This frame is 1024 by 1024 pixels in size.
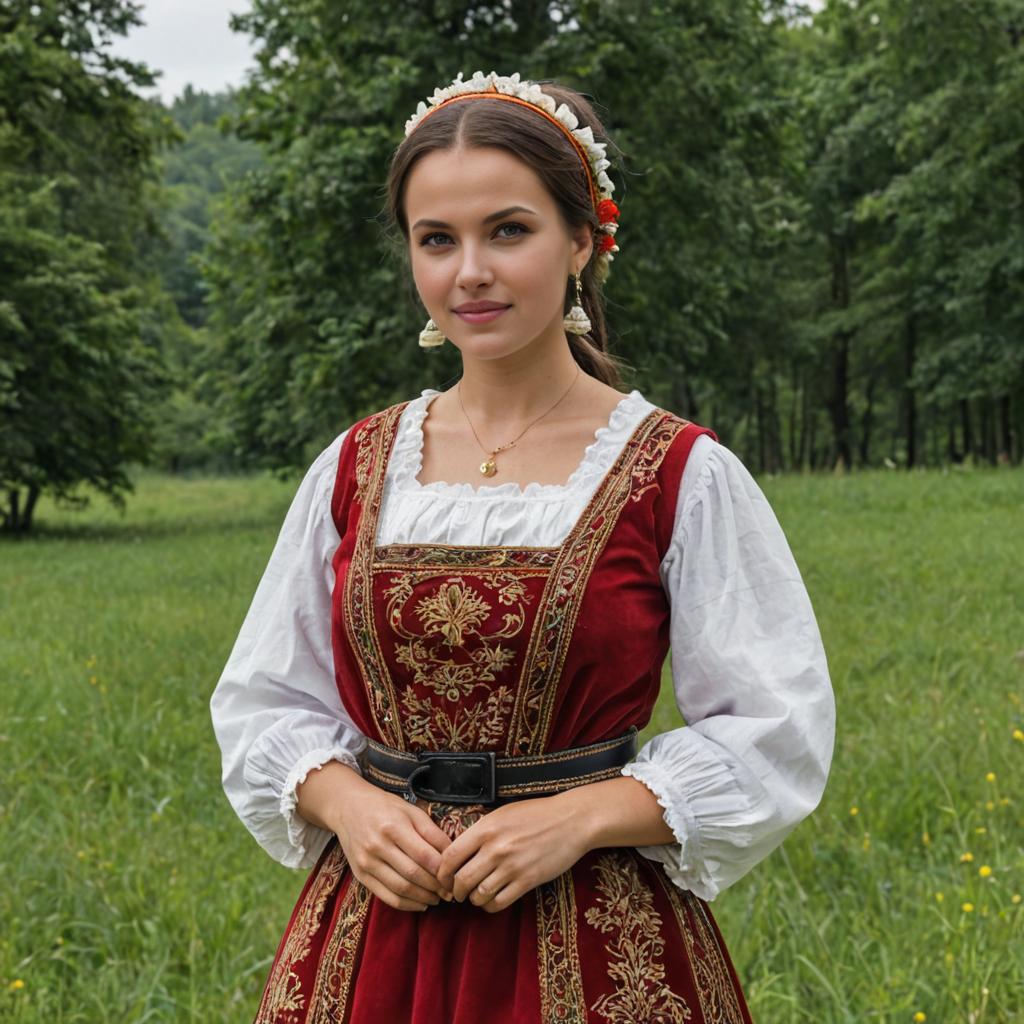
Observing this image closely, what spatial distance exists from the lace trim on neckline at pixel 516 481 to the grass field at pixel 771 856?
5.73ft

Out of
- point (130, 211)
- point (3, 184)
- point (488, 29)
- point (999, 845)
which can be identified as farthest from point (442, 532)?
point (130, 211)

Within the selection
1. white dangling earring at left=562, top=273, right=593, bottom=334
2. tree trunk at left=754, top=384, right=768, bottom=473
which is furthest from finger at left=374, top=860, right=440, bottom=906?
tree trunk at left=754, top=384, right=768, bottom=473

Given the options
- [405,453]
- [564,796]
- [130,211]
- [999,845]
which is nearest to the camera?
[564,796]

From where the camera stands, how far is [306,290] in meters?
13.1

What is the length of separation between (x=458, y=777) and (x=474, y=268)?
63 centimetres

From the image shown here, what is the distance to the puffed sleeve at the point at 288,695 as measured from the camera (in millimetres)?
1688

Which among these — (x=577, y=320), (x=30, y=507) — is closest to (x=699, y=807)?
(x=577, y=320)

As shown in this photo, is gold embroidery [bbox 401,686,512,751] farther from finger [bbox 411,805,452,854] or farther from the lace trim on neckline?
the lace trim on neckline

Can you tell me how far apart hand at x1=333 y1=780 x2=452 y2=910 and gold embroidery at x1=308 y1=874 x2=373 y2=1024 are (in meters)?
0.07

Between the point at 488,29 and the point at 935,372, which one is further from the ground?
the point at 488,29

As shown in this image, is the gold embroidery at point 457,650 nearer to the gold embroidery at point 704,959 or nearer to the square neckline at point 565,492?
the square neckline at point 565,492

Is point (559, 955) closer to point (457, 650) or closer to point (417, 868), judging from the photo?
point (417, 868)

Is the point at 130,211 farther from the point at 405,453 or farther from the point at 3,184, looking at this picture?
the point at 405,453

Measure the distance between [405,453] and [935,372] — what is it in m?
19.9
